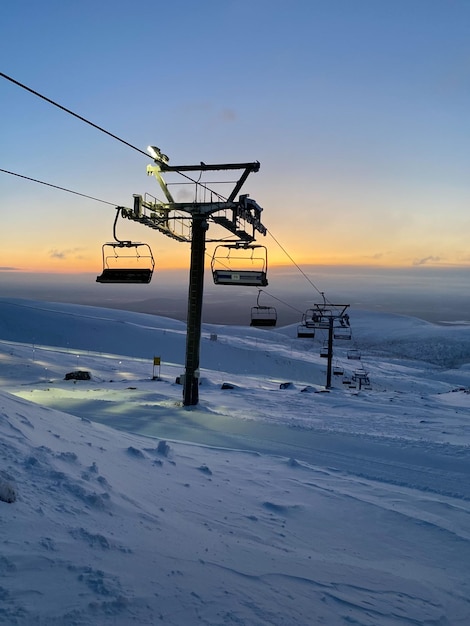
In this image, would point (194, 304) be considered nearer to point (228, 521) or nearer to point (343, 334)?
point (228, 521)

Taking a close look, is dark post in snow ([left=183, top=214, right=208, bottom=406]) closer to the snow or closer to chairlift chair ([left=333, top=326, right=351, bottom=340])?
the snow

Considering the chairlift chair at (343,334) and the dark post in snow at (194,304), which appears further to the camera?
the chairlift chair at (343,334)

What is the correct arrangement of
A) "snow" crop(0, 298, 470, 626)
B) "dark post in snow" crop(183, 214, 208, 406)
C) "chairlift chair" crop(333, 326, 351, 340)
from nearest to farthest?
"snow" crop(0, 298, 470, 626), "dark post in snow" crop(183, 214, 208, 406), "chairlift chair" crop(333, 326, 351, 340)

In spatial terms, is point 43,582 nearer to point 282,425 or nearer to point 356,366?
point 282,425

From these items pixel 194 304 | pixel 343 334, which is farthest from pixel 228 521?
pixel 343 334

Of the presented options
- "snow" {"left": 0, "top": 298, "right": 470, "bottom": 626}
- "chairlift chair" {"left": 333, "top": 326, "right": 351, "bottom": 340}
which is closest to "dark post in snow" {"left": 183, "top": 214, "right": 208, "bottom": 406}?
"snow" {"left": 0, "top": 298, "right": 470, "bottom": 626}

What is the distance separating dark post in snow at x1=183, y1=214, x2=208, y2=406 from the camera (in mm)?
15164

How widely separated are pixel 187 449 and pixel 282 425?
4212 millimetres

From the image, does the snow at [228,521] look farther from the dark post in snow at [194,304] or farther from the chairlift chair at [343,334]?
the chairlift chair at [343,334]

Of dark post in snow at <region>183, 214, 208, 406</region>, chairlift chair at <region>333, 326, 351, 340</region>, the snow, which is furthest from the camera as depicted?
chairlift chair at <region>333, 326, 351, 340</region>

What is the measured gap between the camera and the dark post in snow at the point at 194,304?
15.2 m

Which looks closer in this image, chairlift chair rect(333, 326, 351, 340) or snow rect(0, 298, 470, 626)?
snow rect(0, 298, 470, 626)

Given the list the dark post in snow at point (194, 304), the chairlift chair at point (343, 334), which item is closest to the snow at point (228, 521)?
the dark post in snow at point (194, 304)

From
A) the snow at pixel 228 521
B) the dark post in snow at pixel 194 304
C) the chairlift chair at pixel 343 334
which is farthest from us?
the chairlift chair at pixel 343 334
